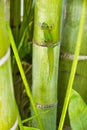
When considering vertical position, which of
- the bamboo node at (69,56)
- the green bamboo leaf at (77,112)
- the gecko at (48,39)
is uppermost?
the gecko at (48,39)

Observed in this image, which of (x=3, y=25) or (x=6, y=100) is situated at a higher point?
(x=3, y=25)

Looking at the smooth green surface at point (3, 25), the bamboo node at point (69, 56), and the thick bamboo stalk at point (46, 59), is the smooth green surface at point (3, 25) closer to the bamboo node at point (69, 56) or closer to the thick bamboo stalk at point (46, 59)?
the thick bamboo stalk at point (46, 59)

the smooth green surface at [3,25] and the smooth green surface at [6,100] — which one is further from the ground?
the smooth green surface at [3,25]

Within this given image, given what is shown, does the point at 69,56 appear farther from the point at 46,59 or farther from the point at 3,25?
the point at 3,25

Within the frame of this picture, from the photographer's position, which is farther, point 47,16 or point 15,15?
point 15,15

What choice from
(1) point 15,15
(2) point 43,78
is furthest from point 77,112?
(1) point 15,15

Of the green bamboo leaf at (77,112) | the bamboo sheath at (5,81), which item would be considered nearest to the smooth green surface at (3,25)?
the bamboo sheath at (5,81)

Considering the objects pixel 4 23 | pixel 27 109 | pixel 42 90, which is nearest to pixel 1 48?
pixel 4 23
